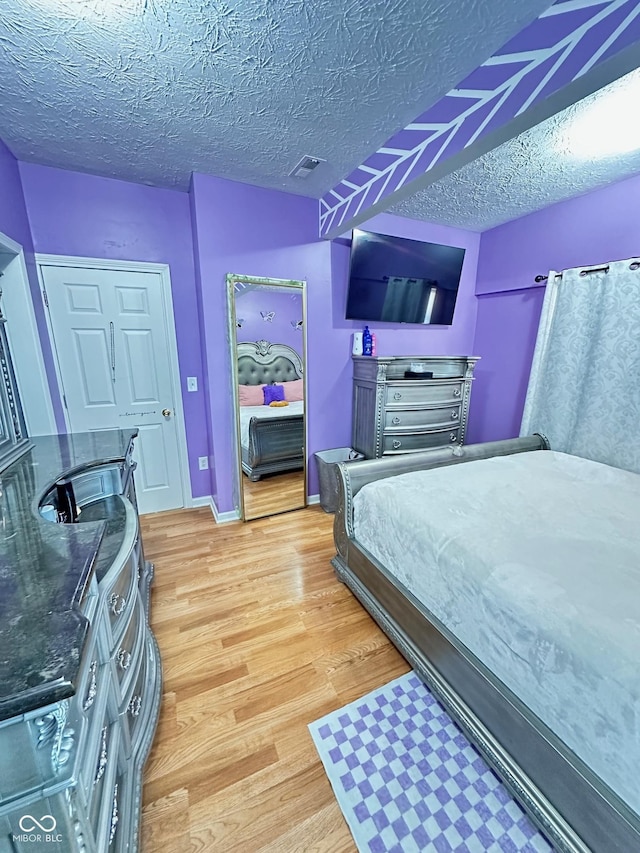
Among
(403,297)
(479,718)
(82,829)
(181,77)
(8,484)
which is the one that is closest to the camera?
(82,829)

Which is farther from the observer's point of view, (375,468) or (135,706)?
(375,468)

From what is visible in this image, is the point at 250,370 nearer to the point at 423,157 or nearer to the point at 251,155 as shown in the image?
the point at 251,155

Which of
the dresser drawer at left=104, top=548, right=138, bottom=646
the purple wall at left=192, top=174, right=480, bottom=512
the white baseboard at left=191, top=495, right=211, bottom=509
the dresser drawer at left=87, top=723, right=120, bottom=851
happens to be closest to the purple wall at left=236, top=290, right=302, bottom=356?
the purple wall at left=192, top=174, right=480, bottom=512

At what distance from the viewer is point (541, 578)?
3.53 feet

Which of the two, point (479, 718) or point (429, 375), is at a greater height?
point (429, 375)

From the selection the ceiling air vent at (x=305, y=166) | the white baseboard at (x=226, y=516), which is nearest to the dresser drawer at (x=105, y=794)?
the white baseboard at (x=226, y=516)

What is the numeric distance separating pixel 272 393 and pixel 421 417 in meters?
1.33

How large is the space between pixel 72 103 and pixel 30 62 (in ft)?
0.79

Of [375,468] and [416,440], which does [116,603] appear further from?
[416,440]

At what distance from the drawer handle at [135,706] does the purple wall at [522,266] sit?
338 centimetres

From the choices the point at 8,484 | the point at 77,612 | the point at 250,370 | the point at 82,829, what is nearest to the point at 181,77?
the point at 250,370

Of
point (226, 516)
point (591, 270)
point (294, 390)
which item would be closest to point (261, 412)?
point (294, 390)

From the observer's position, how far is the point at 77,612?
66cm

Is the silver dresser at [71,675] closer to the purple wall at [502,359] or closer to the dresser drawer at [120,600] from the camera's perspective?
the dresser drawer at [120,600]
